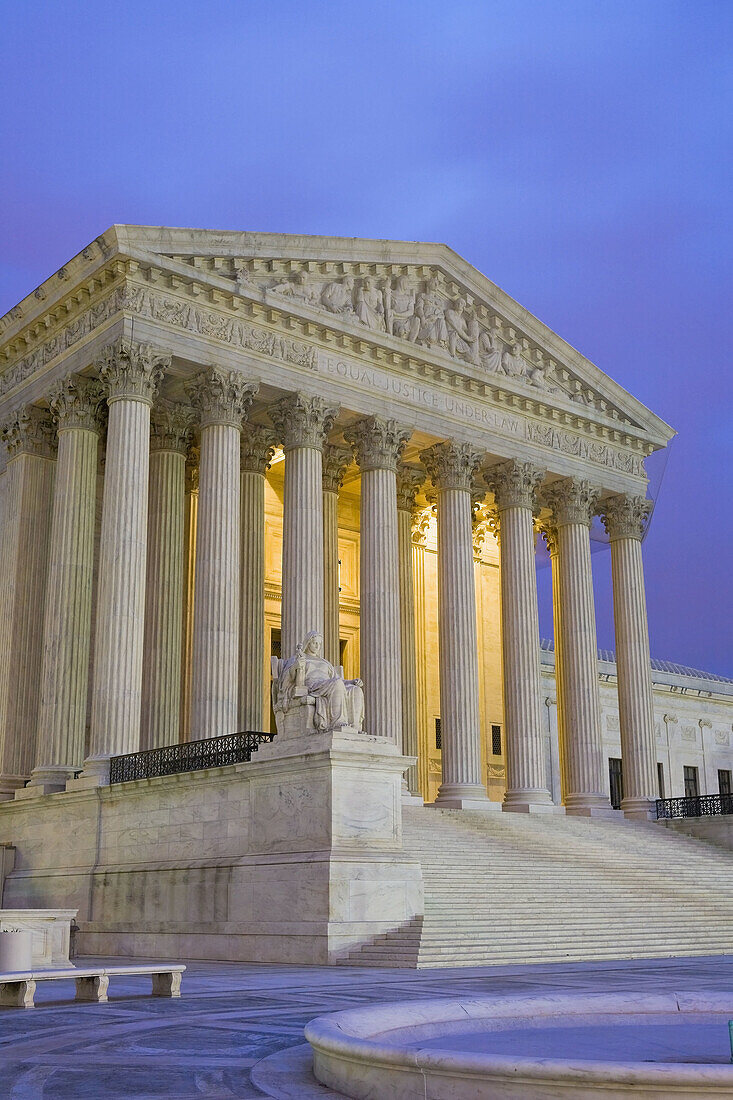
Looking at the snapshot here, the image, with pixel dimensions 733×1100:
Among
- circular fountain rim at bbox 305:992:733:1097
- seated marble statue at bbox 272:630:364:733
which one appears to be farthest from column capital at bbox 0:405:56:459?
circular fountain rim at bbox 305:992:733:1097

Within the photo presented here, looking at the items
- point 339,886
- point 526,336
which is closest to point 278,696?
point 339,886

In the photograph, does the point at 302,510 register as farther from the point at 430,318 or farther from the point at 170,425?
the point at 430,318

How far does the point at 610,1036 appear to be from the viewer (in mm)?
9812

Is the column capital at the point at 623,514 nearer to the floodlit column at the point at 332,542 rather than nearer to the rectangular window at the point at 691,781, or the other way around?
the floodlit column at the point at 332,542

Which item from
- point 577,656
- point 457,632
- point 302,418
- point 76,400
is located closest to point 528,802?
point 457,632

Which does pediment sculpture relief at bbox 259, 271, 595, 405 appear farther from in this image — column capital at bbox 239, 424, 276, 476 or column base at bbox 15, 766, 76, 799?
column base at bbox 15, 766, 76, 799

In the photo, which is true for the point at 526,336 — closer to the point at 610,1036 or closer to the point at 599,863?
the point at 599,863

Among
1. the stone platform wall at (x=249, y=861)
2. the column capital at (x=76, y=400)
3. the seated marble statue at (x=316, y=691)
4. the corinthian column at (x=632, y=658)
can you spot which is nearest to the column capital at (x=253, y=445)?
the column capital at (x=76, y=400)

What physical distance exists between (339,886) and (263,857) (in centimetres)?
242

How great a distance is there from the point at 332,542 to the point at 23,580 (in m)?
9.93

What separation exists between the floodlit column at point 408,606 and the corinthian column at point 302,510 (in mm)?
6224

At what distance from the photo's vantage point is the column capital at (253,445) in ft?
125

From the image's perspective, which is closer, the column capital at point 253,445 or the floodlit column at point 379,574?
the floodlit column at point 379,574

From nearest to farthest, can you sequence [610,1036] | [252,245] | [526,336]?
[610,1036] → [252,245] → [526,336]
